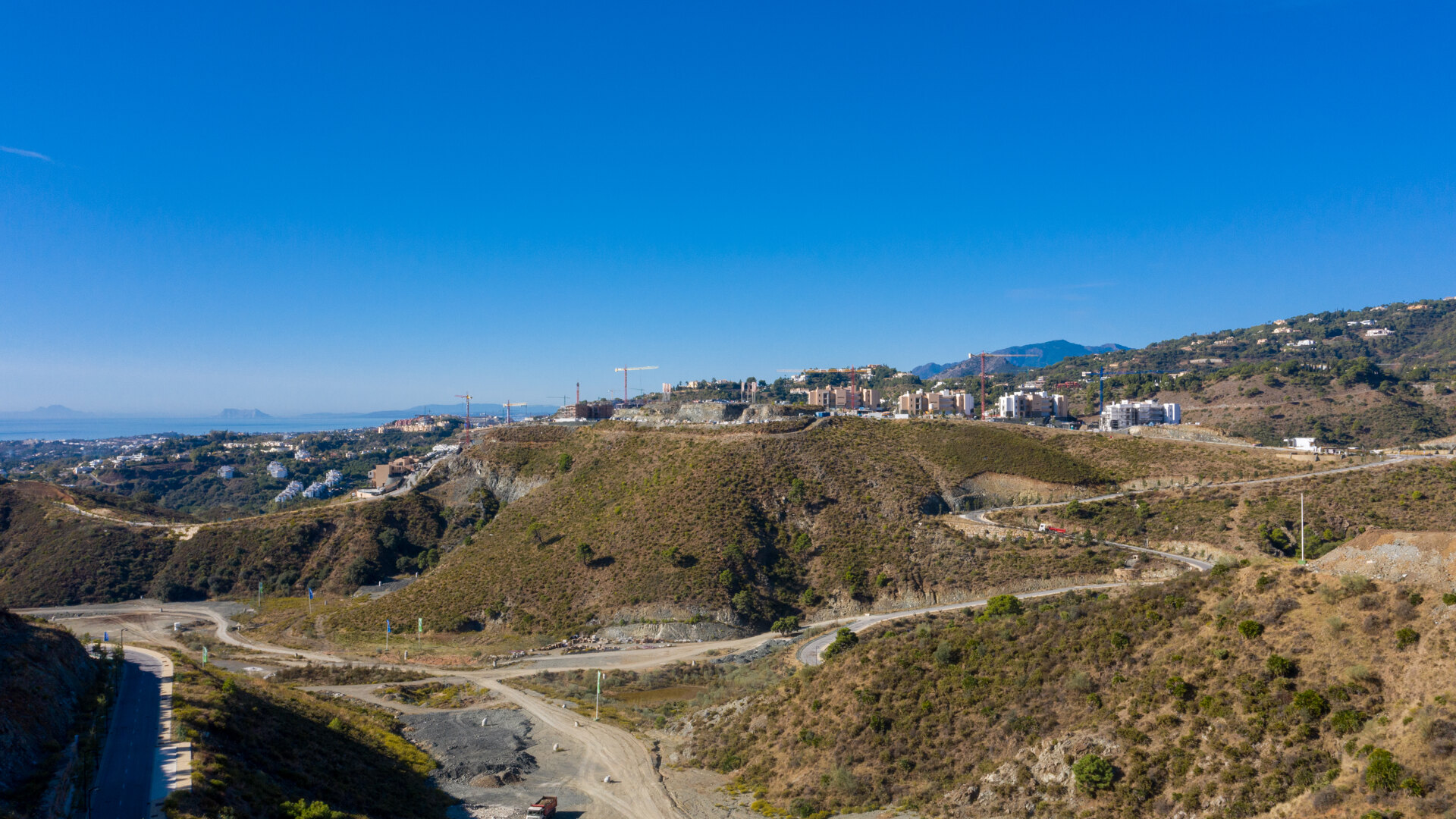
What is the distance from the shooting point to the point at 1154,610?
32688 millimetres

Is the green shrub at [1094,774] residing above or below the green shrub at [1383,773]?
below

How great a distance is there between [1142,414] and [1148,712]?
426 feet

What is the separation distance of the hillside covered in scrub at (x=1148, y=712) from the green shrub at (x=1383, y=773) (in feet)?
0.14

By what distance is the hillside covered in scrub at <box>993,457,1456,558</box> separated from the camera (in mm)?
57812

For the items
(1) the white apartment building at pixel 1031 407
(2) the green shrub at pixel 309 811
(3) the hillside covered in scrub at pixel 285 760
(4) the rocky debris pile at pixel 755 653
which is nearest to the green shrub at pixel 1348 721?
(2) the green shrub at pixel 309 811

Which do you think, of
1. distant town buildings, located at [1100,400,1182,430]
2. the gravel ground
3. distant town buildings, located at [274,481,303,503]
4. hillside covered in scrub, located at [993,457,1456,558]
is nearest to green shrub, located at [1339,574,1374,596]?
hillside covered in scrub, located at [993,457,1456,558]

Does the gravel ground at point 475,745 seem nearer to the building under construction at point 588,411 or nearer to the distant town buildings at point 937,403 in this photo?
the building under construction at point 588,411

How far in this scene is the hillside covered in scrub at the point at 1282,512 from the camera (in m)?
57.8

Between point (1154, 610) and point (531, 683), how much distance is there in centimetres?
4657

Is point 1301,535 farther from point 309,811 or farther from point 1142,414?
point 1142,414

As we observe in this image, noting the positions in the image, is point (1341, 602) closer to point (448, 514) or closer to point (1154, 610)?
point (1154, 610)

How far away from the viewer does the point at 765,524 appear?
7900 cm

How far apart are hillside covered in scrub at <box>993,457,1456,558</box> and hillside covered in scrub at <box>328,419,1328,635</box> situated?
25.9 feet

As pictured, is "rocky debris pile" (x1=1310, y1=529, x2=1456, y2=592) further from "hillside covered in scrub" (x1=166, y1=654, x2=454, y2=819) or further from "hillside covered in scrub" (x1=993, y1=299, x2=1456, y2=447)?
"hillside covered in scrub" (x1=993, y1=299, x2=1456, y2=447)
